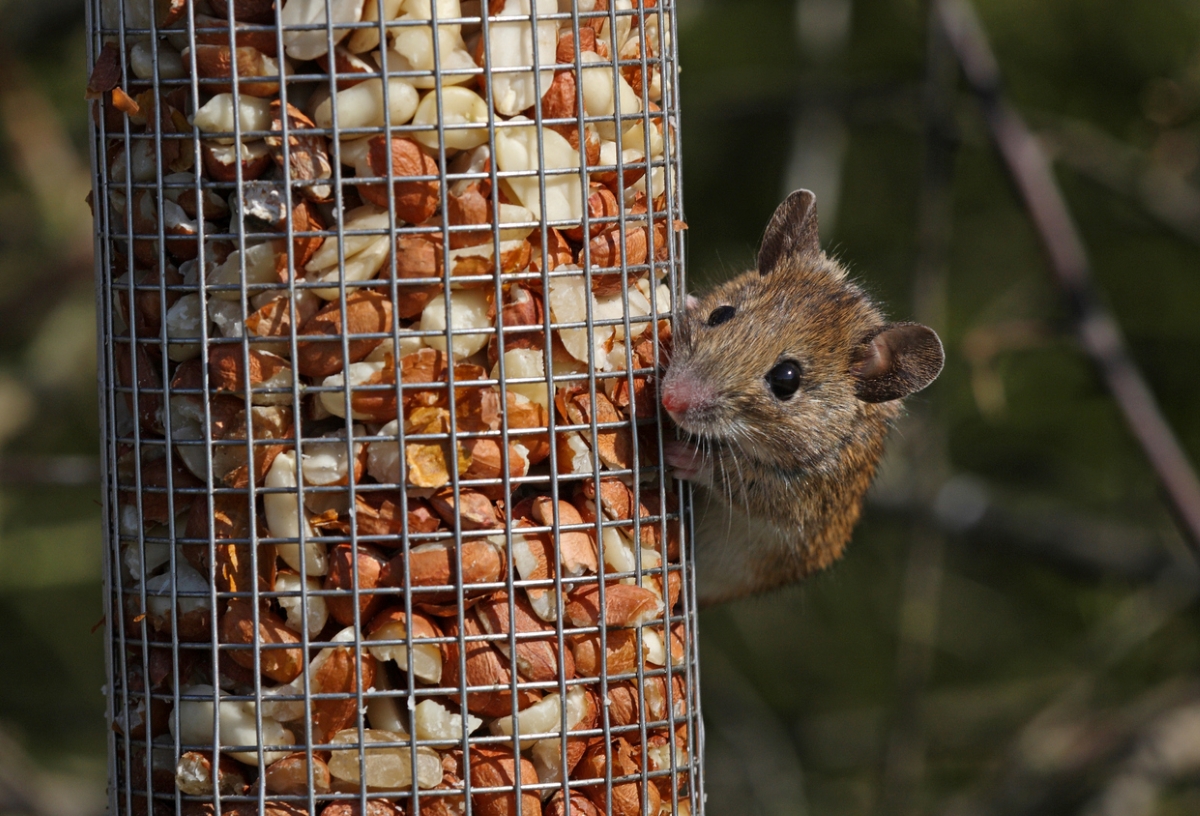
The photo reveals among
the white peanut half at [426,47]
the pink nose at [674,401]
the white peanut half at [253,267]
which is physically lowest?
the pink nose at [674,401]

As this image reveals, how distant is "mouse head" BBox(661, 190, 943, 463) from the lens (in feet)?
10.3

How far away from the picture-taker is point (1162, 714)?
546cm

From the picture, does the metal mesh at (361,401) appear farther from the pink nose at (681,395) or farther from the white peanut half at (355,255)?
the pink nose at (681,395)

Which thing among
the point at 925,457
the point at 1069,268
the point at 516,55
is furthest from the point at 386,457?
the point at 925,457

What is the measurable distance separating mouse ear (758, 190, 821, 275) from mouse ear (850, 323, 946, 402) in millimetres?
352

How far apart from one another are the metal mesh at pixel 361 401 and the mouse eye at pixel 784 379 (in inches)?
29.4

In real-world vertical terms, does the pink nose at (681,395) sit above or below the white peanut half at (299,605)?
above

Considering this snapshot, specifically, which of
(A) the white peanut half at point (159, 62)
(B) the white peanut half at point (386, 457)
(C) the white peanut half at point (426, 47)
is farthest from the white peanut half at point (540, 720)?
(A) the white peanut half at point (159, 62)

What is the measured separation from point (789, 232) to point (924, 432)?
2351mm

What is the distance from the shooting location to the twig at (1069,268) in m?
4.42

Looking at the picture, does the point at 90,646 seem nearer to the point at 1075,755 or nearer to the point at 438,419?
the point at 1075,755

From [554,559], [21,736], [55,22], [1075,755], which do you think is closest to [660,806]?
[554,559]

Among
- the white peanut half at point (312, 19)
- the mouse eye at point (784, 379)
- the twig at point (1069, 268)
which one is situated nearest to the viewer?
the white peanut half at point (312, 19)

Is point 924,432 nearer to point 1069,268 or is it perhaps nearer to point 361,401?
point 1069,268
